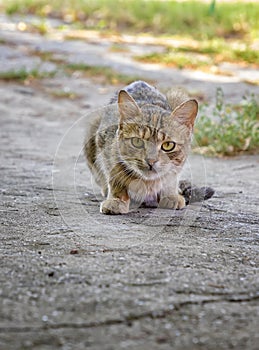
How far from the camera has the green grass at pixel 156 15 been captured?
11.9 meters

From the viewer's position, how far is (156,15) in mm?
12641

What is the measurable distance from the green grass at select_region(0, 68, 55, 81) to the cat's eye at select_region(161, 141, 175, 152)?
5941 millimetres

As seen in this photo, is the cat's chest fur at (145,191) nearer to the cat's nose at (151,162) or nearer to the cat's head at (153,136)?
the cat's head at (153,136)

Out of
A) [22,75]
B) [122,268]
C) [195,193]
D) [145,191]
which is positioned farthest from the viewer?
[22,75]

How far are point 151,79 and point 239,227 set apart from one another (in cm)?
549

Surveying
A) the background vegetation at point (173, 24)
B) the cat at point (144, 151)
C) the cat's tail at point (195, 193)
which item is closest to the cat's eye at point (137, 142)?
the cat at point (144, 151)

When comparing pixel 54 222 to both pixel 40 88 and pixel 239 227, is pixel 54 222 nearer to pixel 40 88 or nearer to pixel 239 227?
pixel 239 227

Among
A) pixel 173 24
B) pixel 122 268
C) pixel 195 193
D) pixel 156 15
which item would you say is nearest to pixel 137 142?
pixel 195 193

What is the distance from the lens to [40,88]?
8.79 m

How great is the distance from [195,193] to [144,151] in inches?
28.4

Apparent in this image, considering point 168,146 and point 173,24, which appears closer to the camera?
point 168,146

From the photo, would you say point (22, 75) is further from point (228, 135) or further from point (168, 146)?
point (168, 146)

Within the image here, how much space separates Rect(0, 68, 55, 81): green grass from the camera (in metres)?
9.09

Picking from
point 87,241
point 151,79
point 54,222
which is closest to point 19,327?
point 87,241
